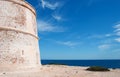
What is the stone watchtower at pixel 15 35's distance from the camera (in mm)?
13828

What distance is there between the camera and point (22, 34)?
15.4 m

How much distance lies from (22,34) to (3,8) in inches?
106

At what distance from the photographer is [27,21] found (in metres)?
16.5

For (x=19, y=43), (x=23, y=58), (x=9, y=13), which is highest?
(x=9, y=13)

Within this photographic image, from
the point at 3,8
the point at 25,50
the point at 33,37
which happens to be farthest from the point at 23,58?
the point at 3,8

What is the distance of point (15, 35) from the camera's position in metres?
14.7

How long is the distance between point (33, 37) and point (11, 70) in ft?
15.9

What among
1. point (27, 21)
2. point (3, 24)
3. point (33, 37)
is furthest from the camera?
point (33, 37)

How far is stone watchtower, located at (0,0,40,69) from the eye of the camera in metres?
13.8

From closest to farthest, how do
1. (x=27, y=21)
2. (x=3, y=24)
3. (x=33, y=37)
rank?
(x=3, y=24) < (x=27, y=21) < (x=33, y=37)

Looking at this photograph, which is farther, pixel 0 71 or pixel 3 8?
pixel 3 8

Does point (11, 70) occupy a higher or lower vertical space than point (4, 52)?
lower

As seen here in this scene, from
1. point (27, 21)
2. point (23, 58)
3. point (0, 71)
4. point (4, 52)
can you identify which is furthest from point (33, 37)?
point (0, 71)

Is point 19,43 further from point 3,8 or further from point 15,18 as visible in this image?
point 3,8
